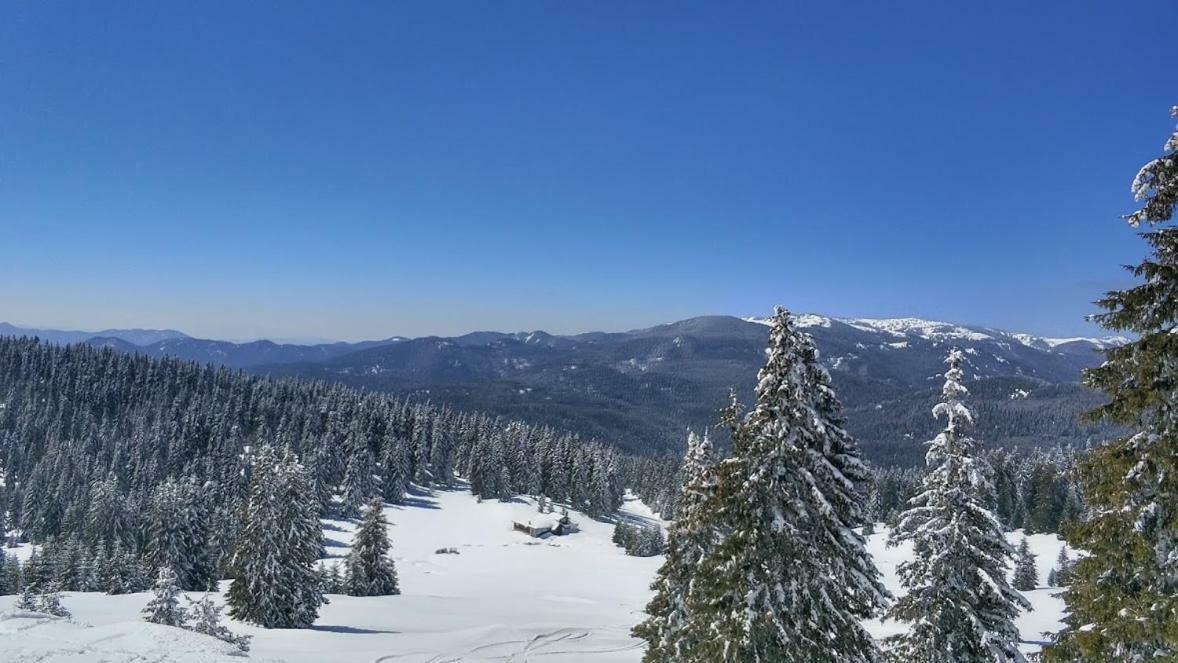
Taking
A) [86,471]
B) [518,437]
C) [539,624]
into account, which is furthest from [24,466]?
[539,624]

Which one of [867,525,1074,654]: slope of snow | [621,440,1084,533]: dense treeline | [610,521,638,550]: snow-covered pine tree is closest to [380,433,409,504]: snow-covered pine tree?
[610,521,638,550]: snow-covered pine tree

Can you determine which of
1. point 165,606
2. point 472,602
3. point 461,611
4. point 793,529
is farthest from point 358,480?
point 793,529

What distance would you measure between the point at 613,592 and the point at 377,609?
30180 mm

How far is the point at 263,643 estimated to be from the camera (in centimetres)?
2472

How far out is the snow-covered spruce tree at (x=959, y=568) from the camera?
16469 millimetres

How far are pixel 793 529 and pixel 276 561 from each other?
2844 cm

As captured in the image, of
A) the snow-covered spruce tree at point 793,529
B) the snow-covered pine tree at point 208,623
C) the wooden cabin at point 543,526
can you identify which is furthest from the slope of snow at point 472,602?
the snow-covered spruce tree at point 793,529

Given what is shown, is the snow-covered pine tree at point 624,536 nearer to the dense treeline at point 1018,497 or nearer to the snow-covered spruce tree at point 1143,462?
the dense treeline at point 1018,497

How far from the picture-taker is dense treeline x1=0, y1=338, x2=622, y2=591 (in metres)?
63.2

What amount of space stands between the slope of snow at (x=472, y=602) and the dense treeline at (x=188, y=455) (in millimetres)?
7492

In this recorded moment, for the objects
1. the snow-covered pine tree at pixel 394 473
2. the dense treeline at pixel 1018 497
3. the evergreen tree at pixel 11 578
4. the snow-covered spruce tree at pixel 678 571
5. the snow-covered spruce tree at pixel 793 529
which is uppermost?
the snow-covered spruce tree at pixel 793 529

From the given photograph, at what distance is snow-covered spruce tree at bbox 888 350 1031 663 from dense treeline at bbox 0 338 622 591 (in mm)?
59278

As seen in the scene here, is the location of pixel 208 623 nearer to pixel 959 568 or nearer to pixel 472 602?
pixel 959 568

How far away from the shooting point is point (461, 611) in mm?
43594
